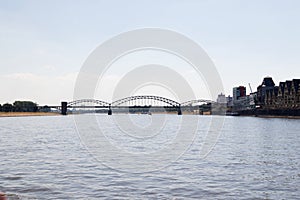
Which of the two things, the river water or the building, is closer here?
the river water

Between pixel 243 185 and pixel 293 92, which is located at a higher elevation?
pixel 293 92

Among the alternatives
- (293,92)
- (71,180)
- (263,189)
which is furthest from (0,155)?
(293,92)

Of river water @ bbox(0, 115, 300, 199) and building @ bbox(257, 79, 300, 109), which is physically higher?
building @ bbox(257, 79, 300, 109)

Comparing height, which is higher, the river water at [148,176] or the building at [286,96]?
the building at [286,96]

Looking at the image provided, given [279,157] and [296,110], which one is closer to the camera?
[279,157]

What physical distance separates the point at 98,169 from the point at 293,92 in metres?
151

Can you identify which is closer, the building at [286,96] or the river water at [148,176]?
the river water at [148,176]

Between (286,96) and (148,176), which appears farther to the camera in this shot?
(286,96)

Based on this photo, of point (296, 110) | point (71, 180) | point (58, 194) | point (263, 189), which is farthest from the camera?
point (296, 110)

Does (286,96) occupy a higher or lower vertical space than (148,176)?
higher

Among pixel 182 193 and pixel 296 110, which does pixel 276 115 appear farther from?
pixel 182 193

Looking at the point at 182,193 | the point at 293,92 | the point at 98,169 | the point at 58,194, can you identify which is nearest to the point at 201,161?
the point at 98,169

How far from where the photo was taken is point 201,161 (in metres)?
27.6

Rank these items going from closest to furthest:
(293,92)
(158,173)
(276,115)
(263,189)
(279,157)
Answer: (263,189), (158,173), (279,157), (293,92), (276,115)
